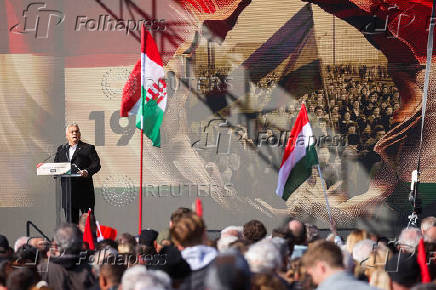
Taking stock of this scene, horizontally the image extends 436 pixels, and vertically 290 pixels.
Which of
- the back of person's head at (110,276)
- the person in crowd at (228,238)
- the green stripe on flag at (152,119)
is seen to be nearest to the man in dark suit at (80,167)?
the green stripe on flag at (152,119)

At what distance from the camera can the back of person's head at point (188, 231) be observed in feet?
14.8

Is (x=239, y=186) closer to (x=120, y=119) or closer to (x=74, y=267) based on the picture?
(x=120, y=119)

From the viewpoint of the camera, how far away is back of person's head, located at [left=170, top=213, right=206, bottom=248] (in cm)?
451

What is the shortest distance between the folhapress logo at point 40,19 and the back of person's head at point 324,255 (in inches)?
359

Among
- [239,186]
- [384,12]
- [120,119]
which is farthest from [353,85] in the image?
[120,119]

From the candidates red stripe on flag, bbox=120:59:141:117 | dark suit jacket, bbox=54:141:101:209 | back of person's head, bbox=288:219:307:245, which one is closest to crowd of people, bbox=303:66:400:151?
dark suit jacket, bbox=54:141:101:209

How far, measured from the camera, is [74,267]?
507cm

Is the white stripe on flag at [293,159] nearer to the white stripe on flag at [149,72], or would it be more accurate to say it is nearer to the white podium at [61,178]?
the white stripe on flag at [149,72]

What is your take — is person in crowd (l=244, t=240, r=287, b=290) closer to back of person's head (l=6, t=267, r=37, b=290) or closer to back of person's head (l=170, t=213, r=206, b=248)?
back of person's head (l=170, t=213, r=206, b=248)

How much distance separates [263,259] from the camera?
4199mm

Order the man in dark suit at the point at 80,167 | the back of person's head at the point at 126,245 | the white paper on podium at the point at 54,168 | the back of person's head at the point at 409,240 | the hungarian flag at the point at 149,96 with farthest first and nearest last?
the man in dark suit at the point at 80,167 < the white paper on podium at the point at 54,168 < the hungarian flag at the point at 149,96 < the back of person's head at the point at 126,245 < the back of person's head at the point at 409,240

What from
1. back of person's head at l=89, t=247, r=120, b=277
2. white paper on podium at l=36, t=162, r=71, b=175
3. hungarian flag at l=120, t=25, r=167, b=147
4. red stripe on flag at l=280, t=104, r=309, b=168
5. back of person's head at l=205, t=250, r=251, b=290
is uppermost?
hungarian flag at l=120, t=25, r=167, b=147

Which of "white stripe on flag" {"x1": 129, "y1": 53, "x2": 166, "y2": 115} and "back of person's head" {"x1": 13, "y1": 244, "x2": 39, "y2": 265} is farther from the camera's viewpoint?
"white stripe on flag" {"x1": 129, "y1": 53, "x2": 166, "y2": 115}

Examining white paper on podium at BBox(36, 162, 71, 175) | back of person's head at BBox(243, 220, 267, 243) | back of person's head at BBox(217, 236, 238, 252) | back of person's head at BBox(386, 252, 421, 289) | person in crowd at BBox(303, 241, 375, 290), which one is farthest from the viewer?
white paper on podium at BBox(36, 162, 71, 175)
